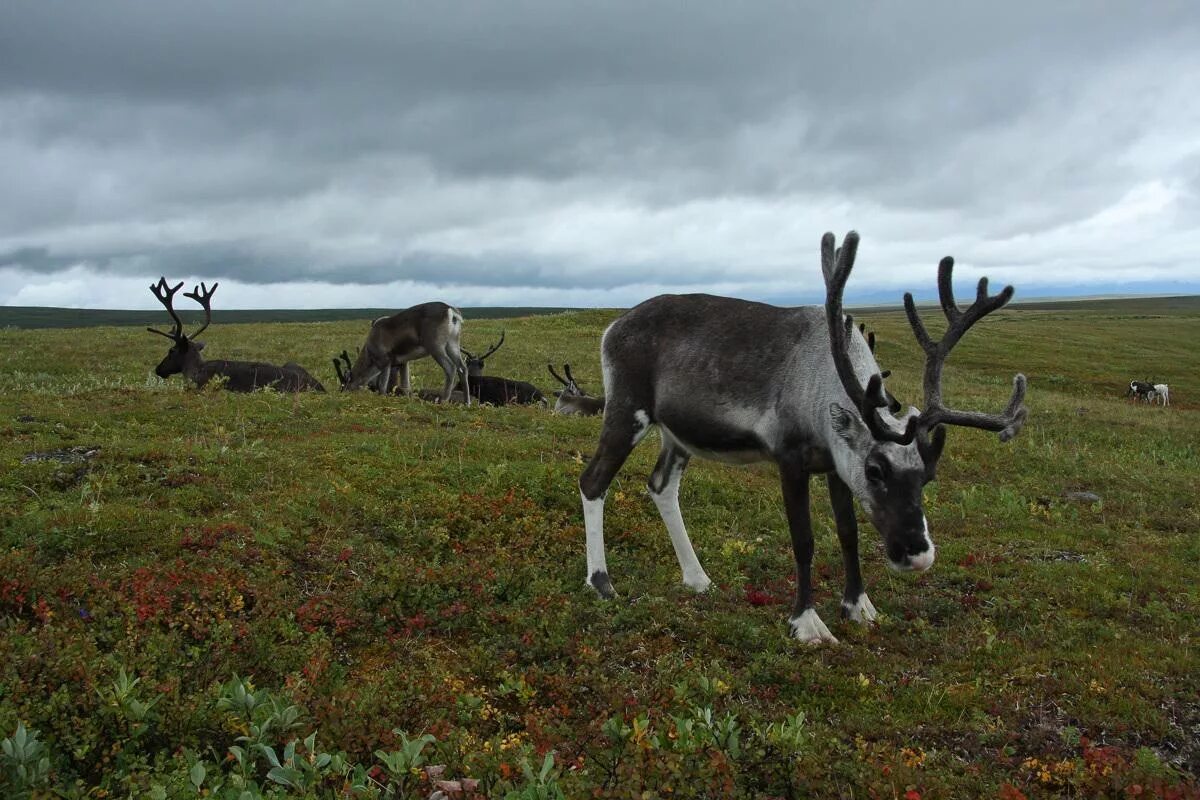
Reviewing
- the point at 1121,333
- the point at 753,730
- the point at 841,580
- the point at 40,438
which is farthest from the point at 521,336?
the point at 1121,333

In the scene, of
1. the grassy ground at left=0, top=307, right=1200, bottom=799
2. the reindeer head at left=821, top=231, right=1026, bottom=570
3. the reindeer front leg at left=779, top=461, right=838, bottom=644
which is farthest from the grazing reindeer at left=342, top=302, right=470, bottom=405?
the reindeer head at left=821, top=231, right=1026, bottom=570

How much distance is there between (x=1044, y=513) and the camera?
39.3 feet

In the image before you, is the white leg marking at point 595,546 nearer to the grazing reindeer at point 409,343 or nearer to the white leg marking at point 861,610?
the white leg marking at point 861,610

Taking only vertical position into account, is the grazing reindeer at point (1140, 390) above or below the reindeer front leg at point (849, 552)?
below

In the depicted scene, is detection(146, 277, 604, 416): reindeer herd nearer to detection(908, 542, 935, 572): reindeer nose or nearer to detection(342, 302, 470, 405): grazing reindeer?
detection(342, 302, 470, 405): grazing reindeer

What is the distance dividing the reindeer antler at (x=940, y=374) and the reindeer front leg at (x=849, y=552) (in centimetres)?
118

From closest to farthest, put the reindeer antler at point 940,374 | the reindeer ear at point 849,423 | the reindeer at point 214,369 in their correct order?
the reindeer antler at point 940,374
the reindeer ear at point 849,423
the reindeer at point 214,369

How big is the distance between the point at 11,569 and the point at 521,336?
35.3 m

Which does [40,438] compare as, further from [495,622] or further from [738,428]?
[738,428]

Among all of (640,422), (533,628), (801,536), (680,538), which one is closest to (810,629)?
(801,536)

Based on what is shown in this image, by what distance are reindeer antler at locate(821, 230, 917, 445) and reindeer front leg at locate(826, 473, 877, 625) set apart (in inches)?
44.1

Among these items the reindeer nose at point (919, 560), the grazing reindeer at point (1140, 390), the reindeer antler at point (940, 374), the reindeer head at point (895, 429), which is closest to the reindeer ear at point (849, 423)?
the reindeer head at point (895, 429)

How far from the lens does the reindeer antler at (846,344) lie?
6.45 metres

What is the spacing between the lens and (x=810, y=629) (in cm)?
718
